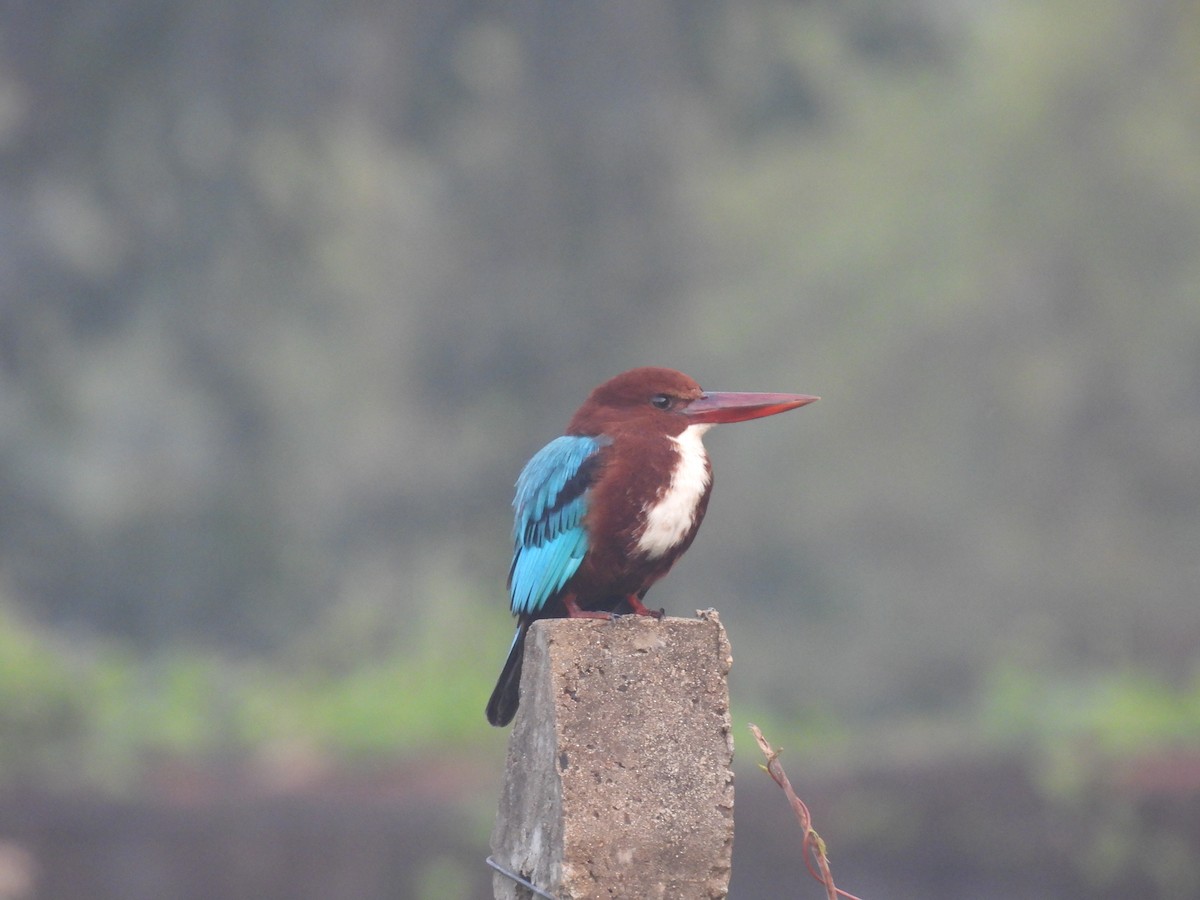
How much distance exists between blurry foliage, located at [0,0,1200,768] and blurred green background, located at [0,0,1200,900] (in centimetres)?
3

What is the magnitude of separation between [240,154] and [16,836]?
15.1ft

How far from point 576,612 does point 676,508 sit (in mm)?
266

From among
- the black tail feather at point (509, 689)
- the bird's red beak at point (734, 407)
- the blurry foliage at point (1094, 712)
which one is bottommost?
the black tail feather at point (509, 689)

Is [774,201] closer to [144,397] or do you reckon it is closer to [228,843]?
[144,397]

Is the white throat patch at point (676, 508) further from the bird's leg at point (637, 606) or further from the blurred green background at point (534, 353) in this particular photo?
the blurred green background at point (534, 353)

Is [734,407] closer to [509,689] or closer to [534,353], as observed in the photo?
[509,689]

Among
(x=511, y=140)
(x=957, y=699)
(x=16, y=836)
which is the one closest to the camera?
(x=16, y=836)


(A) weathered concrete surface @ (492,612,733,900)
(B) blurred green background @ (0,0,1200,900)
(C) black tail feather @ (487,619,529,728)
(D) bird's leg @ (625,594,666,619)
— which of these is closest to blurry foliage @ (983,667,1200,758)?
(B) blurred green background @ (0,0,1200,900)

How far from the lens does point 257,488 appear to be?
10430mm

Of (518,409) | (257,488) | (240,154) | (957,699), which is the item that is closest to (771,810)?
(957,699)

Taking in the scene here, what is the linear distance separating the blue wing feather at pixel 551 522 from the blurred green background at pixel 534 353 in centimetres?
697

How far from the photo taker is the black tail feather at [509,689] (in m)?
2.86

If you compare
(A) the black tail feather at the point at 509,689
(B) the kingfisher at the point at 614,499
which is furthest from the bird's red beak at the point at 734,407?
(A) the black tail feather at the point at 509,689

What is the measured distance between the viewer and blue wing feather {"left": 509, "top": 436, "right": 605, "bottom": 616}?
2857mm
